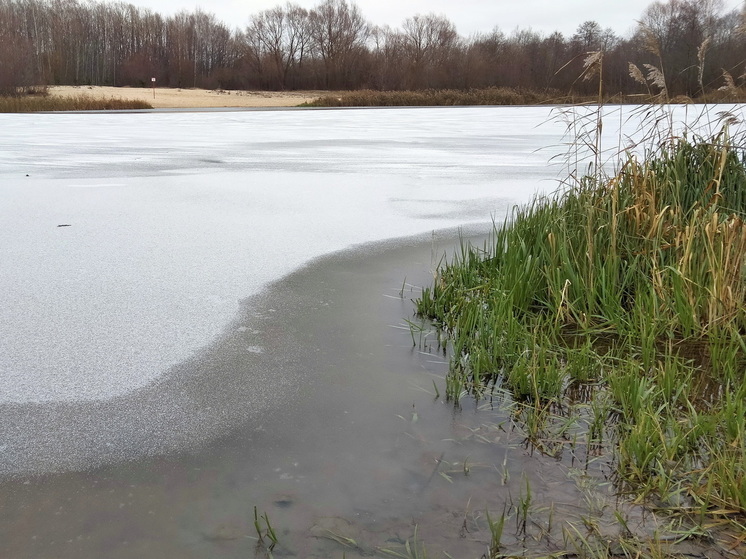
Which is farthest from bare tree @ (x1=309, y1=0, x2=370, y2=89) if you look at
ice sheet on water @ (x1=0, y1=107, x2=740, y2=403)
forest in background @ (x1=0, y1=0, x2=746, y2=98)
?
ice sheet on water @ (x1=0, y1=107, x2=740, y2=403)

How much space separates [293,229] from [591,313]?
1.98 m

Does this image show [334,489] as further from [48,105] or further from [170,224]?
[48,105]

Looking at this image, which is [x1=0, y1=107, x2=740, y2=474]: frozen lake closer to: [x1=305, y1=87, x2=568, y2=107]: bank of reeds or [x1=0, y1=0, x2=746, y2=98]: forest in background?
[x1=305, y1=87, x2=568, y2=107]: bank of reeds

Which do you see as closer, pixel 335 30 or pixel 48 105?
pixel 48 105

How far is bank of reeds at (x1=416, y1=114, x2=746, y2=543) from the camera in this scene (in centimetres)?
157

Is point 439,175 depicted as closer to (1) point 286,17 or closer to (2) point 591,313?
(2) point 591,313

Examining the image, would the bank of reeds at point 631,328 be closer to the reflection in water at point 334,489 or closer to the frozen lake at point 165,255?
the reflection in water at point 334,489

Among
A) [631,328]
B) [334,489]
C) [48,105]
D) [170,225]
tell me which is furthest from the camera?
[48,105]

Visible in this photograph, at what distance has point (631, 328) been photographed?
2330 mm

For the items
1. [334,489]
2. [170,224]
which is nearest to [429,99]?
[170,224]

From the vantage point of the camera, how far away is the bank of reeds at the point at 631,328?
1.57 meters

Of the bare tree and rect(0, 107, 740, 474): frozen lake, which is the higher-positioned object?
the bare tree

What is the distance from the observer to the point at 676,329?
2473 millimetres

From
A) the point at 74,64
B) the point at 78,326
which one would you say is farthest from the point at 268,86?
the point at 78,326
